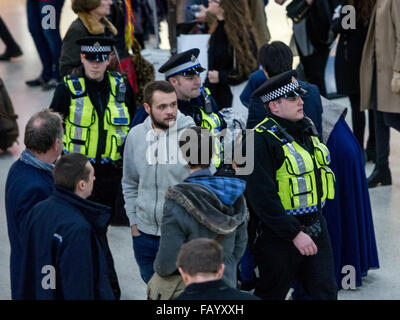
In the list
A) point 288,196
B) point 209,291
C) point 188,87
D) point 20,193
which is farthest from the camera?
point 188,87

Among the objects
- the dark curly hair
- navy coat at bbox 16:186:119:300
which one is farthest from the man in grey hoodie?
the dark curly hair

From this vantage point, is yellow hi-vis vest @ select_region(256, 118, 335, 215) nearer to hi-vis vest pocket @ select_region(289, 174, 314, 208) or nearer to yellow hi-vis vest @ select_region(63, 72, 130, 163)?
hi-vis vest pocket @ select_region(289, 174, 314, 208)

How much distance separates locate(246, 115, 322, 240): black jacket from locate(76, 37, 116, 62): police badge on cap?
5.44ft

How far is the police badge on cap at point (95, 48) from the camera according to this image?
5742mm

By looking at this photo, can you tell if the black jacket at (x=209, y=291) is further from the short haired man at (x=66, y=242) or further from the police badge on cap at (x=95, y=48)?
the police badge on cap at (x=95, y=48)

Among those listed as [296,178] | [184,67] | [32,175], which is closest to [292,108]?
[296,178]

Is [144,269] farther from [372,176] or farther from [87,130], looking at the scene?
[372,176]

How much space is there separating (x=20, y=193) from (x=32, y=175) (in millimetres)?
121

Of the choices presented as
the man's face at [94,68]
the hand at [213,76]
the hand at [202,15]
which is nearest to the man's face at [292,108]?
the man's face at [94,68]

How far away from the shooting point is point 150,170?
470cm

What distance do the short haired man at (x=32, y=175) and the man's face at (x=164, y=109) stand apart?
2.00 ft

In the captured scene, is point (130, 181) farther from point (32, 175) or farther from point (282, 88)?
point (282, 88)

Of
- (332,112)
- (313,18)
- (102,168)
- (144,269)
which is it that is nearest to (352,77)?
(313,18)

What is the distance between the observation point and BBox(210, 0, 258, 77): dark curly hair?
21.7ft
